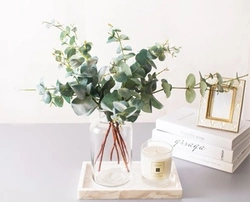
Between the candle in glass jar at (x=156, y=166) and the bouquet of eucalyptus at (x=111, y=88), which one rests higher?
the bouquet of eucalyptus at (x=111, y=88)

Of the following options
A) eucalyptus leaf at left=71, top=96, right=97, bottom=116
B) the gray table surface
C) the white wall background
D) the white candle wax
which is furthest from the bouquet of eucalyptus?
the white wall background

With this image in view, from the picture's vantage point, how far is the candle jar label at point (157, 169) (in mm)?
955

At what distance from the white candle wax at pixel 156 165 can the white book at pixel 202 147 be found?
12cm

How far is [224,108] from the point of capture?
110 centimetres

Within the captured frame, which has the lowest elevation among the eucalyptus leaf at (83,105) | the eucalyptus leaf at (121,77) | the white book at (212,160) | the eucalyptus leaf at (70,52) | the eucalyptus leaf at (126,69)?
the white book at (212,160)

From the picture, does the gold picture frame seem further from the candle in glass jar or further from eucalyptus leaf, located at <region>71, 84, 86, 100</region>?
eucalyptus leaf, located at <region>71, 84, 86, 100</region>

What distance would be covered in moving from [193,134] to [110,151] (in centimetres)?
24

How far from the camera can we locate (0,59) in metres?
1.51

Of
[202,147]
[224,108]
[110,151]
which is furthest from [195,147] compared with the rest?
[110,151]

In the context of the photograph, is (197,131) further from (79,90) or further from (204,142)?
(79,90)

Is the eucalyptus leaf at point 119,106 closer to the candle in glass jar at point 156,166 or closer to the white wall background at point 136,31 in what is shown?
the candle in glass jar at point 156,166

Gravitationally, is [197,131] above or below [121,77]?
below

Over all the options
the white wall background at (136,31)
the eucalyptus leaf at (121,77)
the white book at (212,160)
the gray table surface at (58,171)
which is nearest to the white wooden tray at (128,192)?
the gray table surface at (58,171)

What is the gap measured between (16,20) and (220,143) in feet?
2.77
